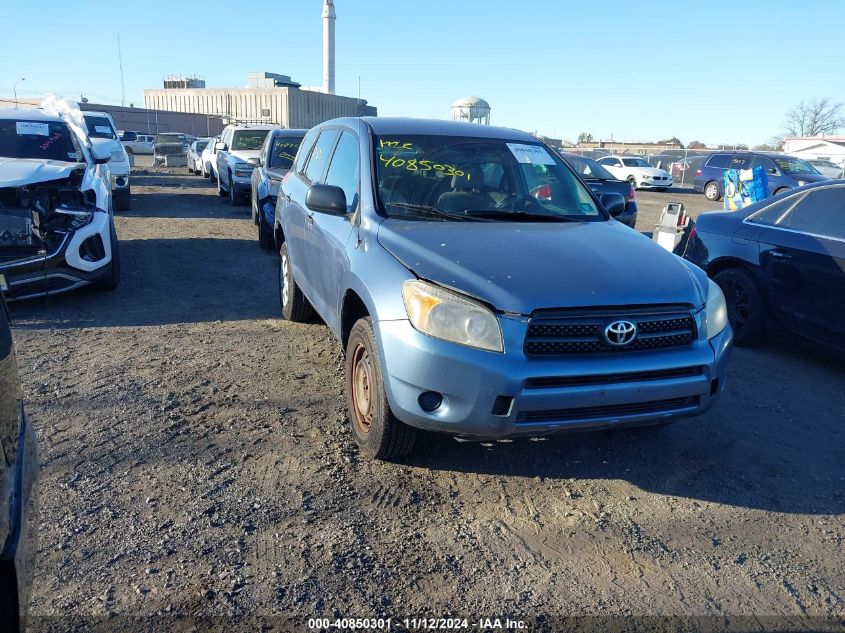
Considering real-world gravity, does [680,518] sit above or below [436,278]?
below

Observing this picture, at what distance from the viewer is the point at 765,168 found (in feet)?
69.3

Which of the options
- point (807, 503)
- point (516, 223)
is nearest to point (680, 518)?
point (807, 503)

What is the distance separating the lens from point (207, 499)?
313cm

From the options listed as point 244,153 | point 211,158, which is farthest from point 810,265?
point 211,158

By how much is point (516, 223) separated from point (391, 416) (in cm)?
145

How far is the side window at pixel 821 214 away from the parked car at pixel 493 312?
2189 millimetres

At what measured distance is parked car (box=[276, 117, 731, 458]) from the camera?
2924mm

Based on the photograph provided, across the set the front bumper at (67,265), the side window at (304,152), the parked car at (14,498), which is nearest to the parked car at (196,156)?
the front bumper at (67,265)

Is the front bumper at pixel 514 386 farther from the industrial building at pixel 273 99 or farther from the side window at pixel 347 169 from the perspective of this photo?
the industrial building at pixel 273 99

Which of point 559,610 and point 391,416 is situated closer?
point 559,610

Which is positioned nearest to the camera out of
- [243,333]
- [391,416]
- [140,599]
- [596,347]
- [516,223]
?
[140,599]

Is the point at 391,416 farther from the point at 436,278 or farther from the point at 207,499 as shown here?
the point at 207,499

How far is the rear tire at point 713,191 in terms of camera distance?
23562 mm

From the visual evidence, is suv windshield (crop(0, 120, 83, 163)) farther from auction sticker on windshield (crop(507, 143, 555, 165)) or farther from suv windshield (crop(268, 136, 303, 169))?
auction sticker on windshield (crop(507, 143, 555, 165))
